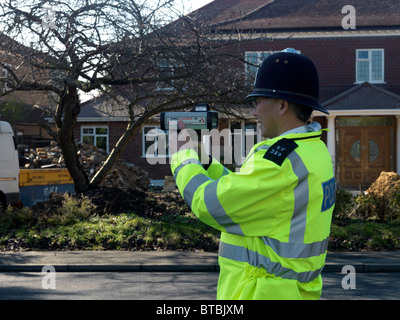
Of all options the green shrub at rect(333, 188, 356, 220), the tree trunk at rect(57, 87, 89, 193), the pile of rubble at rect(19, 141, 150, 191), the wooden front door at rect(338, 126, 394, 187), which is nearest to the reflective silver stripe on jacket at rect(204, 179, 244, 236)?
the green shrub at rect(333, 188, 356, 220)

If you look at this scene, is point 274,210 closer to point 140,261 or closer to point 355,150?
point 140,261

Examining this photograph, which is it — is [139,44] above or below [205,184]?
above

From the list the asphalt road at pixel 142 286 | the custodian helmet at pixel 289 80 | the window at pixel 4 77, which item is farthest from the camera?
the window at pixel 4 77

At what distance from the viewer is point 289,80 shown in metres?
2.33

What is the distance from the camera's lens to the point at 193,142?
254 centimetres

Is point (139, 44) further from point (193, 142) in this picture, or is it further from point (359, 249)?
point (193, 142)

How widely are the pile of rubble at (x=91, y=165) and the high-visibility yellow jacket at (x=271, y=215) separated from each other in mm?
18032

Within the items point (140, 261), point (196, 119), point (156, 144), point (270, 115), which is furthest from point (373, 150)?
point (270, 115)

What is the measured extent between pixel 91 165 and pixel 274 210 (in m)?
20.0

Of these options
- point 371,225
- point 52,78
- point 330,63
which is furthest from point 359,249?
point 330,63

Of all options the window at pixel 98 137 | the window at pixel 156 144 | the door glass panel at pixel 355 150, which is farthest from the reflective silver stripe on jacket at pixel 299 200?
the window at pixel 98 137

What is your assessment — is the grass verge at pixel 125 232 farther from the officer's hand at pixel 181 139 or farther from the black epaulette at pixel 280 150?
the black epaulette at pixel 280 150

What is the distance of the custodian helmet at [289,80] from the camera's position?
2.32m

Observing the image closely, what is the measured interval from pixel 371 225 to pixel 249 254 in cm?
1000
